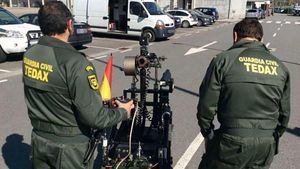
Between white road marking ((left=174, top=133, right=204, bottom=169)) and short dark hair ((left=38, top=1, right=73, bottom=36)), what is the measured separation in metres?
2.76

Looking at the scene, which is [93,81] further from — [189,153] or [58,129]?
[189,153]

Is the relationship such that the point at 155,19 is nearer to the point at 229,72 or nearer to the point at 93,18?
the point at 93,18

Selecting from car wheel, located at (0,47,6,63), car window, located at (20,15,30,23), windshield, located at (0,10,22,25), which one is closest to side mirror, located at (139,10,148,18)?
car window, located at (20,15,30,23)

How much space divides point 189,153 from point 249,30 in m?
2.63

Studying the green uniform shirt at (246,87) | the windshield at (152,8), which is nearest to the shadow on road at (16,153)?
the green uniform shirt at (246,87)

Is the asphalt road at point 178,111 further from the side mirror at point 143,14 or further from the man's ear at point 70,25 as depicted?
the side mirror at point 143,14

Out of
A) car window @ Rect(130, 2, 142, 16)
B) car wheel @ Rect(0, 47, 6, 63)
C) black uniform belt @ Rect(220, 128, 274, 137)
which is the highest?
car window @ Rect(130, 2, 142, 16)

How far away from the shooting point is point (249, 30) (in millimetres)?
2926

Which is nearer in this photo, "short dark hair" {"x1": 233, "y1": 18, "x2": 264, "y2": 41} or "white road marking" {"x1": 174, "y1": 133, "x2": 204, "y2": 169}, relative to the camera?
"short dark hair" {"x1": 233, "y1": 18, "x2": 264, "y2": 41}

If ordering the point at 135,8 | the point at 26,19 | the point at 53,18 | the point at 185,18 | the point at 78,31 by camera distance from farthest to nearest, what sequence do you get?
the point at 185,18, the point at 135,8, the point at 26,19, the point at 78,31, the point at 53,18

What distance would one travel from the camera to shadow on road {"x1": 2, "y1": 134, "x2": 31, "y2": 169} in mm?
4758

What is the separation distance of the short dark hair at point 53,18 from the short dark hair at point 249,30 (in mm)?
1350

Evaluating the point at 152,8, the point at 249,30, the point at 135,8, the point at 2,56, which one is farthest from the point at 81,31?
the point at 249,30

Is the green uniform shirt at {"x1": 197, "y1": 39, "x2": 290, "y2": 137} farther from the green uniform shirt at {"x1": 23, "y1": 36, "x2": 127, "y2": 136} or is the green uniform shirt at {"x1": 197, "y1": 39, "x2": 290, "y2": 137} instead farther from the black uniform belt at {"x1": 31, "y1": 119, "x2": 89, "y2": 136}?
the black uniform belt at {"x1": 31, "y1": 119, "x2": 89, "y2": 136}
